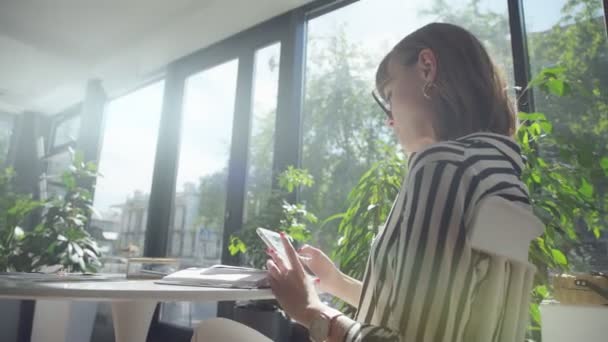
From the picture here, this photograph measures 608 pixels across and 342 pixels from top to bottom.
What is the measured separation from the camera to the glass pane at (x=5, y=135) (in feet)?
13.3

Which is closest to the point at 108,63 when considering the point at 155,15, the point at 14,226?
the point at 155,15

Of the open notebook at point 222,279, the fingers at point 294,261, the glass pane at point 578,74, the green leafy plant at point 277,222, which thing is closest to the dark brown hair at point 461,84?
the fingers at point 294,261

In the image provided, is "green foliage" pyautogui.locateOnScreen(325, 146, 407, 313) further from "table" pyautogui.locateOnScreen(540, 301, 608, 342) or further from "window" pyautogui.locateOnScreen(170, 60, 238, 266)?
"window" pyautogui.locateOnScreen(170, 60, 238, 266)

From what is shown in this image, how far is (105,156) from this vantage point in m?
4.39

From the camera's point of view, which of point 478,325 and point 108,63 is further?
point 108,63

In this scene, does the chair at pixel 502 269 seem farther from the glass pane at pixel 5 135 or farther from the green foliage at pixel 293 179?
the glass pane at pixel 5 135

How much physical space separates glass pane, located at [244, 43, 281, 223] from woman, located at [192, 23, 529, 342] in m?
2.30

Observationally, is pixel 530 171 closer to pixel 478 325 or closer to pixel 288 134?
pixel 478 325

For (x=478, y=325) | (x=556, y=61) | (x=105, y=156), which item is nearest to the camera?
(x=478, y=325)

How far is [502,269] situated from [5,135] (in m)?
4.94

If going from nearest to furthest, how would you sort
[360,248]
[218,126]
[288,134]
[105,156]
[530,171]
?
1. [530,171]
2. [360,248]
3. [288,134]
4. [218,126]
5. [105,156]

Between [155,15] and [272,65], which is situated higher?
[155,15]

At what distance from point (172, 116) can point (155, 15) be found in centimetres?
102

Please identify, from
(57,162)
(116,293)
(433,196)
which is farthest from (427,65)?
(57,162)
